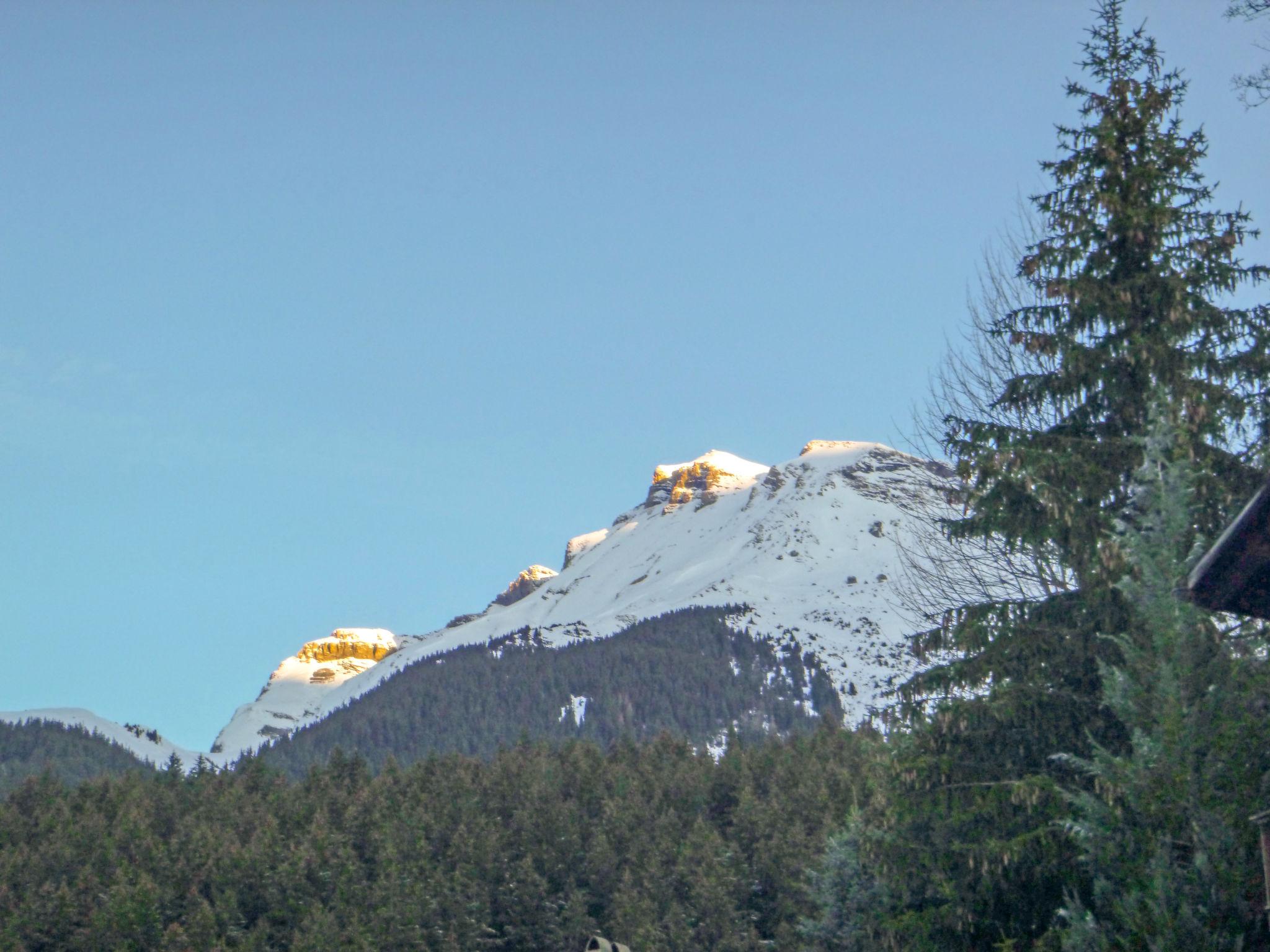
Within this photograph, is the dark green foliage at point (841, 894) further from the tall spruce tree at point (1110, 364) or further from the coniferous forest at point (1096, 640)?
the tall spruce tree at point (1110, 364)

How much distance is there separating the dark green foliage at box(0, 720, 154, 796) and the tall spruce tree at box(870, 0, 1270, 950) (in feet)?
502

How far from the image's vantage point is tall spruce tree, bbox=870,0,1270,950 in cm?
1683

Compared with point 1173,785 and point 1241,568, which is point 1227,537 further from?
point 1173,785

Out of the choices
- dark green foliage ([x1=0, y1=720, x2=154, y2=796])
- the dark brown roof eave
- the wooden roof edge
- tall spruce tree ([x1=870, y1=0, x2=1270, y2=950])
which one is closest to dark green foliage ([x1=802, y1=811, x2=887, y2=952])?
tall spruce tree ([x1=870, y1=0, x2=1270, y2=950])

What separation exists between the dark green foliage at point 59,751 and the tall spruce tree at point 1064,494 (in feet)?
502

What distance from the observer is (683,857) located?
199ft

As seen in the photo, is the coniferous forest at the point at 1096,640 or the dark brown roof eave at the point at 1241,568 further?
the coniferous forest at the point at 1096,640

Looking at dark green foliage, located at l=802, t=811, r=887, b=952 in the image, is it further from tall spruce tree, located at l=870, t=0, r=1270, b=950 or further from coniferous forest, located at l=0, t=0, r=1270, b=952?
tall spruce tree, located at l=870, t=0, r=1270, b=950

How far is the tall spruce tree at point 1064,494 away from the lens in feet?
55.2

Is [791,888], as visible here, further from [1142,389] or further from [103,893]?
[1142,389]

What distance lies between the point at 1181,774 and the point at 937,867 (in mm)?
4290

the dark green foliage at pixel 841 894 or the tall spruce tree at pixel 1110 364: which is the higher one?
the tall spruce tree at pixel 1110 364

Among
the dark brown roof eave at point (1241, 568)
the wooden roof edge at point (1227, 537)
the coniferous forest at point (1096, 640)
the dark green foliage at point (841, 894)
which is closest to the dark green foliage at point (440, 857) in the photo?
the dark green foliage at point (841, 894)

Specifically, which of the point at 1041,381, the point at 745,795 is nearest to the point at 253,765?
the point at 745,795
